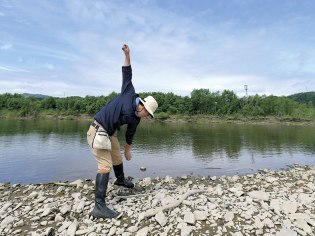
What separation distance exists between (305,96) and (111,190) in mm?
201591

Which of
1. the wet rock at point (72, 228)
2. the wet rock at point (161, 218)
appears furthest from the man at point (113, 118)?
the wet rock at point (161, 218)

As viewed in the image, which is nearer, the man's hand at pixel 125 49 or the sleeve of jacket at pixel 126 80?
the man's hand at pixel 125 49

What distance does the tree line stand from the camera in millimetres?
106812

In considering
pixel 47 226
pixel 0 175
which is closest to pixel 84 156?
pixel 0 175

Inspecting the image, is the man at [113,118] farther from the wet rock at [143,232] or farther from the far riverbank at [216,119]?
the far riverbank at [216,119]

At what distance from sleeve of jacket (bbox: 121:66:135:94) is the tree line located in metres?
98.2

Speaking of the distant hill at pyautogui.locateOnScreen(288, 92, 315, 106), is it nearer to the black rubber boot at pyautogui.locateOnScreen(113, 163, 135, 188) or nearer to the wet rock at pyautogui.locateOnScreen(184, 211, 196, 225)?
the black rubber boot at pyautogui.locateOnScreen(113, 163, 135, 188)

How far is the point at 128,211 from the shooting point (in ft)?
20.6

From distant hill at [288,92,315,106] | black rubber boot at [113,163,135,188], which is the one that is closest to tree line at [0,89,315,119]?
distant hill at [288,92,315,106]

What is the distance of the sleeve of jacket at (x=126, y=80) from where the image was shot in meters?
6.38

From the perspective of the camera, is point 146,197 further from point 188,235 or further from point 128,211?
point 188,235

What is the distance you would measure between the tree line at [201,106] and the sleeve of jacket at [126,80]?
98.2 m

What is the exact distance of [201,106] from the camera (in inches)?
4476

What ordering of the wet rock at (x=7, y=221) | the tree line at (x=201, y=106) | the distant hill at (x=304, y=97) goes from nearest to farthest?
1. the wet rock at (x=7, y=221)
2. the tree line at (x=201, y=106)
3. the distant hill at (x=304, y=97)
